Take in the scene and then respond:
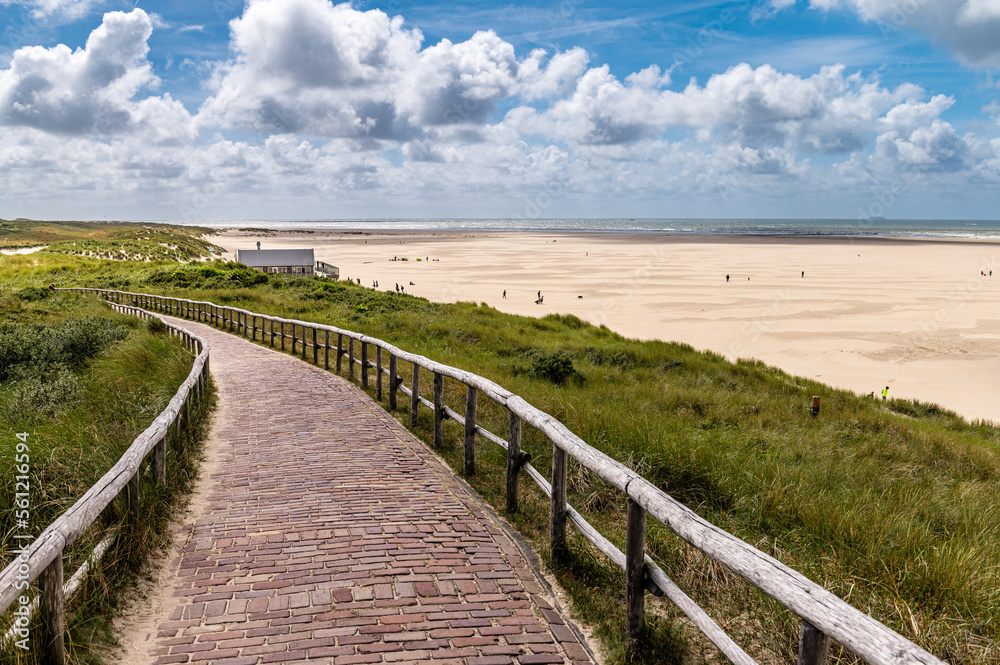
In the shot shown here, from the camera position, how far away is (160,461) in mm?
6125

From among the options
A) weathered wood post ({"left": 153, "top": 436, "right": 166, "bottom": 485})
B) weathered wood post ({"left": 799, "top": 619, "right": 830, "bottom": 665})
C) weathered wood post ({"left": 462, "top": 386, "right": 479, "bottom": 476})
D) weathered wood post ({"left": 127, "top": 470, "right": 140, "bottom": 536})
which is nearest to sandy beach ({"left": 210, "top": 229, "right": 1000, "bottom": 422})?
weathered wood post ({"left": 462, "top": 386, "right": 479, "bottom": 476})

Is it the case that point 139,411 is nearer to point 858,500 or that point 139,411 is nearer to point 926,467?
point 858,500

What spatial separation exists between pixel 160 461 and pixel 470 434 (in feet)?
10.4

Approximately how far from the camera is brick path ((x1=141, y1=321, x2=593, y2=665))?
13.6ft

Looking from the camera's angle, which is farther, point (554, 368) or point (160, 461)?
point (554, 368)

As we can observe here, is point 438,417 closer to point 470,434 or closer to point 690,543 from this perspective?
point 470,434

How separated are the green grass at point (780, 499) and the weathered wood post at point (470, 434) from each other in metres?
0.23

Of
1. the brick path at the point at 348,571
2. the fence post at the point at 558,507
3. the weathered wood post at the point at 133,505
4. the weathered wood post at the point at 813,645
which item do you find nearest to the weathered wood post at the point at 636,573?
the brick path at the point at 348,571

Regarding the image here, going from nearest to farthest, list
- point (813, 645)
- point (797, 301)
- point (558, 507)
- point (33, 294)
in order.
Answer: point (813, 645) < point (558, 507) < point (33, 294) < point (797, 301)

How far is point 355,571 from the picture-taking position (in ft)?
16.6

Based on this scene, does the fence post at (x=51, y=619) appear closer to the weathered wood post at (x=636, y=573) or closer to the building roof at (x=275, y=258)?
the weathered wood post at (x=636, y=573)

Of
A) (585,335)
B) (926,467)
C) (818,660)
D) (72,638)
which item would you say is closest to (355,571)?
(72,638)

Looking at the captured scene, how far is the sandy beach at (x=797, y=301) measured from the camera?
24.9m

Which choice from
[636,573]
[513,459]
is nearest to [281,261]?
[513,459]
